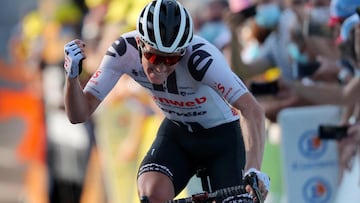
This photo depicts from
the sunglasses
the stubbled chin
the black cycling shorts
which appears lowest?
the black cycling shorts

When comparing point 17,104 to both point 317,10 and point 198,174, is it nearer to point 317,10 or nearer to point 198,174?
point 317,10

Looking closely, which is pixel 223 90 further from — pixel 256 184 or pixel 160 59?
pixel 256 184

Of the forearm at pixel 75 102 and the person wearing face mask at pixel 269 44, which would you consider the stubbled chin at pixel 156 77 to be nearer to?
the forearm at pixel 75 102

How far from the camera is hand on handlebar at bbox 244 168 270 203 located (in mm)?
7160

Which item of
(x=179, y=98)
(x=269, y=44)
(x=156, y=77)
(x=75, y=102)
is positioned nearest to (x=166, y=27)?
(x=156, y=77)

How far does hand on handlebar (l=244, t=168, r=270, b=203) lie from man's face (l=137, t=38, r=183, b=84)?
92 centimetres

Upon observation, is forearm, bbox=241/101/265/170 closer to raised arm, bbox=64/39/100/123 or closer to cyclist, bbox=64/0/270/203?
cyclist, bbox=64/0/270/203

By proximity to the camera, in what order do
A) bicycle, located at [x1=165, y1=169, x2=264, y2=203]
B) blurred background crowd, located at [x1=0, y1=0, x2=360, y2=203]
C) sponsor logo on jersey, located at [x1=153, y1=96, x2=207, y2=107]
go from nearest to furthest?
1. bicycle, located at [x1=165, y1=169, x2=264, y2=203]
2. sponsor logo on jersey, located at [x1=153, y1=96, x2=207, y2=107]
3. blurred background crowd, located at [x1=0, y1=0, x2=360, y2=203]

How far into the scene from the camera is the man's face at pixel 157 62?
7.82m

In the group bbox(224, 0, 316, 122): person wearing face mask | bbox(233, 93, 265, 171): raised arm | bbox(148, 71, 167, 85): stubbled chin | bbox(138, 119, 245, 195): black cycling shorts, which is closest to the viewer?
bbox(233, 93, 265, 171): raised arm

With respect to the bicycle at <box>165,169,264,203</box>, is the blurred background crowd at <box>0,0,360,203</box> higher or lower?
higher

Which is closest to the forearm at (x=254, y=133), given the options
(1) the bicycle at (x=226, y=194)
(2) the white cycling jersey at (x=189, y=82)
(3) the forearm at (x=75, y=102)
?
(2) the white cycling jersey at (x=189, y=82)

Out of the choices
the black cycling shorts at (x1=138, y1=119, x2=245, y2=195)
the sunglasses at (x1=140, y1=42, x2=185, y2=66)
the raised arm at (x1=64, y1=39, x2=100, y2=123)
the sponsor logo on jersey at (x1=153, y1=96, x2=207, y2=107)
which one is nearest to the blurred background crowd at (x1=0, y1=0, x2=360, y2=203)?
the black cycling shorts at (x1=138, y1=119, x2=245, y2=195)

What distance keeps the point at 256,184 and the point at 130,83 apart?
615 centimetres
